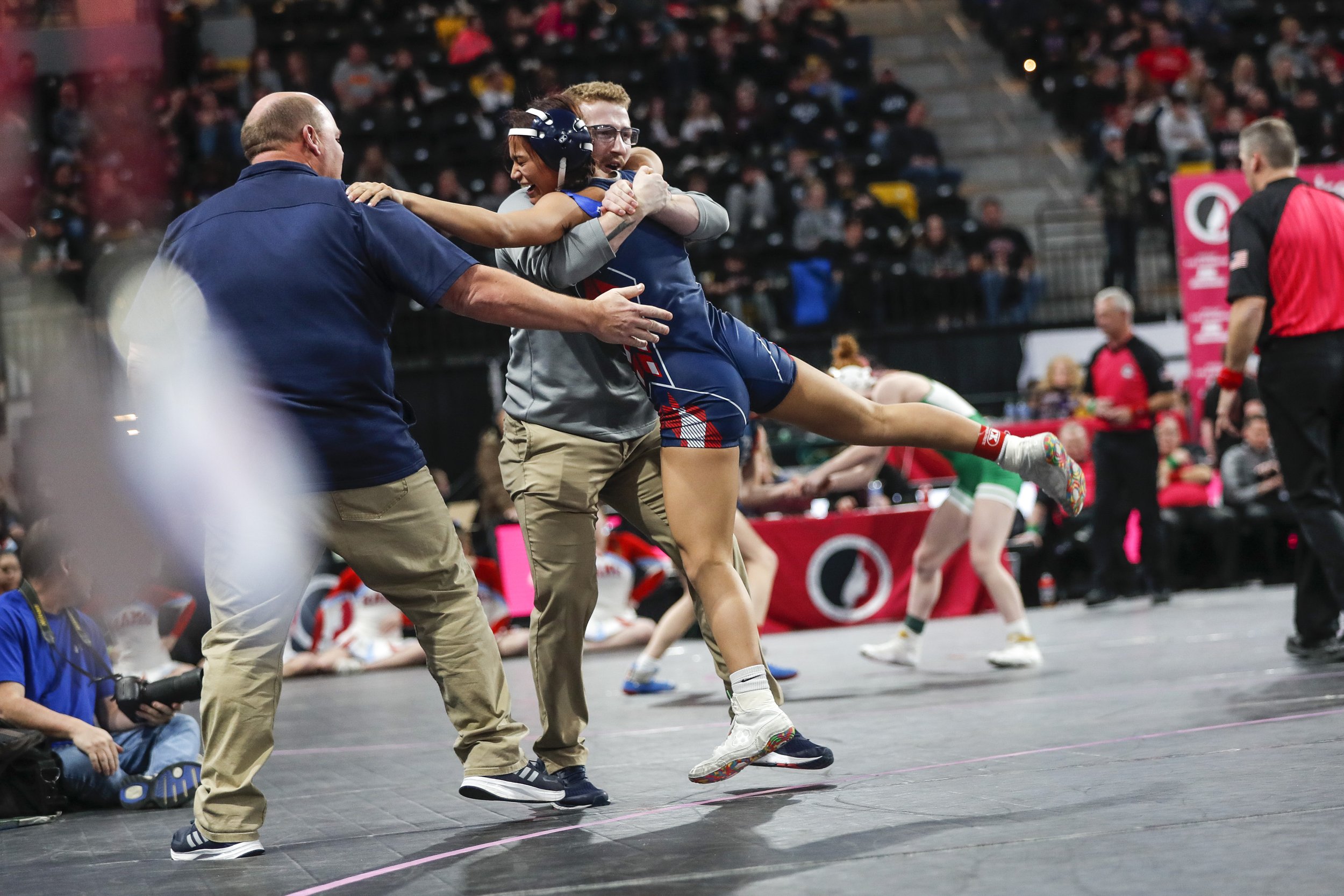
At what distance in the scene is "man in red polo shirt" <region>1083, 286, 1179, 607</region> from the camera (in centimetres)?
968

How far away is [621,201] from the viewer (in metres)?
3.61

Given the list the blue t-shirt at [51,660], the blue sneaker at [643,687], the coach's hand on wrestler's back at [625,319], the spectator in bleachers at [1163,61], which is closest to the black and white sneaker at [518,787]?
the coach's hand on wrestler's back at [625,319]

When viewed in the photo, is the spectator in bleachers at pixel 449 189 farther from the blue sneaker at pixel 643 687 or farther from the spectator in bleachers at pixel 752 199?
the blue sneaker at pixel 643 687

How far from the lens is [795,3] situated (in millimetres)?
17922

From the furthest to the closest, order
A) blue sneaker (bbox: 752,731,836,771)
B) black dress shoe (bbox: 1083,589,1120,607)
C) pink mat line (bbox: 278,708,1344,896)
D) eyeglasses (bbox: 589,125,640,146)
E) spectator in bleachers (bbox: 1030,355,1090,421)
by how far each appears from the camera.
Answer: spectator in bleachers (bbox: 1030,355,1090,421), black dress shoe (bbox: 1083,589,1120,607), eyeglasses (bbox: 589,125,640,146), blue sneaker (bbox: 752,731,836,771), pink mat line (bbox: 278,708,1344,896)

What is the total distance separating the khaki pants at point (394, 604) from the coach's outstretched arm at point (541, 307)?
1.49ft

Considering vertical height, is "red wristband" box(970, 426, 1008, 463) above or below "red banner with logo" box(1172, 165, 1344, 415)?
below

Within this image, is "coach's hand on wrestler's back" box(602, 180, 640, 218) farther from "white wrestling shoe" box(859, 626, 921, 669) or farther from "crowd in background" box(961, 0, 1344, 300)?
"crowd in background" box(961, 0, 1344, 300)

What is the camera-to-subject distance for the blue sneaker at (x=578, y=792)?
370 centimetres

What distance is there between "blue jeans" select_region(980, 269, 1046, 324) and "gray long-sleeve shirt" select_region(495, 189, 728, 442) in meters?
10.6

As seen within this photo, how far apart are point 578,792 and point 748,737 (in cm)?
49

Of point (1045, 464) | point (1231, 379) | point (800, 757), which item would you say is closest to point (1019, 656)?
point (1231, 379)

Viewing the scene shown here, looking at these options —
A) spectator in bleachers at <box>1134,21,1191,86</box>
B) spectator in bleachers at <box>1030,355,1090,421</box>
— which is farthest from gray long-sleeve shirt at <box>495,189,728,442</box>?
spectator in bleachers at <box>1134,21,1191,86</box>

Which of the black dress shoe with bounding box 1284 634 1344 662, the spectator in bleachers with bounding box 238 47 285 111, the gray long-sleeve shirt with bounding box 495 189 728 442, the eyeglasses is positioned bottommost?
the black dress shoe with bounding box 1284 634 1344 662
